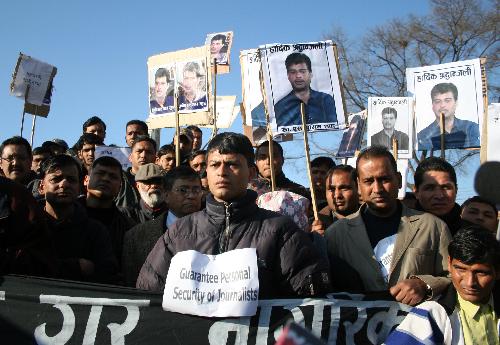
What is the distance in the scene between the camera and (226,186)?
336cm

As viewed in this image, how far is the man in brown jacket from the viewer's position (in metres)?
3.40

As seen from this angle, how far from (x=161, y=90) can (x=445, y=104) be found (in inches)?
137

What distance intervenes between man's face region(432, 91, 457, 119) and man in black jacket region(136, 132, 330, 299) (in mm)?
4796

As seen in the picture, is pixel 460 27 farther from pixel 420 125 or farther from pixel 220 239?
pixel 220 239

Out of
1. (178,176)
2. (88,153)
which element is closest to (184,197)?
(178,176)

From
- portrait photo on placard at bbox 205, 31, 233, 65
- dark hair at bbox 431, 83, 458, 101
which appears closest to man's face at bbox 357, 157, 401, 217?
dark hair at bbox 431, 83, 458, 101

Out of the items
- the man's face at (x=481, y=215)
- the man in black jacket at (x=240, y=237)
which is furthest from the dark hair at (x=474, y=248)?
A: the man's face at (x=481, y=215)

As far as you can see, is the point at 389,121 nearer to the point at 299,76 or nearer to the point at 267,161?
the point at 299,76

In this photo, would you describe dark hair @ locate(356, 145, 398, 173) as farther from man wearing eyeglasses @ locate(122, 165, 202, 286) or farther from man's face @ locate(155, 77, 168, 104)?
man's face @ locate(155, 77, 168, 104)

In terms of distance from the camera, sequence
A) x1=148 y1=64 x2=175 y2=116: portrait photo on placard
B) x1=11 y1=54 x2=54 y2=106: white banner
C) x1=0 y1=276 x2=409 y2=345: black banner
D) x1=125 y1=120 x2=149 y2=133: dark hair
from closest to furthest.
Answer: x1=0 y1=276 x2=409 y2=345: black banner, x1=125 y1=120 x2=149 y2=133: dark hair, x1=148 y1=64 x2=175 y2=116: portrait photo on placard, x1=11 y1=54 x2=54 y2=106: white banner

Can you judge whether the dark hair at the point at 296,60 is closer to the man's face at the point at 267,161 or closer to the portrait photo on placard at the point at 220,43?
the man's face at the point at 267,161

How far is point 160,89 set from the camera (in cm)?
781

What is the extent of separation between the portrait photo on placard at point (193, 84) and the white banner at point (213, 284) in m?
4.66

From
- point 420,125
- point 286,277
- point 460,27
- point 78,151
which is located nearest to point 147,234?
point 286,277
